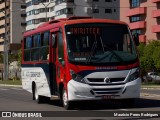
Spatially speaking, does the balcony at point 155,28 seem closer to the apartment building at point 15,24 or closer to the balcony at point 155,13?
the balcony at point 155,13

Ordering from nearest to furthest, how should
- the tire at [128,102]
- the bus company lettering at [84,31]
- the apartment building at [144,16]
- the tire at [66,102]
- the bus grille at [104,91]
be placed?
the bus grille at [104,91] < the tire at [66,102] < the bus company lettering at [84,31] < the tire at [128,102] < the apartment building at [144,16]

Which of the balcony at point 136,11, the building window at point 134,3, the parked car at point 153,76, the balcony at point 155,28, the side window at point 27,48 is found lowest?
the parked car at point 153,76

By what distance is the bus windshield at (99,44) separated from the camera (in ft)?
57.8

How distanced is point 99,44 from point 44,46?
11.5 feet

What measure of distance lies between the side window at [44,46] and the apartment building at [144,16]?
198 ft

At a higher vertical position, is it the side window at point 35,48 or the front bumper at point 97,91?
the side window at point 35,48

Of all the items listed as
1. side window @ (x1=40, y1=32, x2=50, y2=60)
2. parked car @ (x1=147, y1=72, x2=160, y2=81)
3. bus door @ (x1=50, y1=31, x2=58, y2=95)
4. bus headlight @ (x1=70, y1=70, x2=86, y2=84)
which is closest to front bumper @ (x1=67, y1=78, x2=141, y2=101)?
bus headlight @ (x1=70, y1=70, x2=86, y2=84)

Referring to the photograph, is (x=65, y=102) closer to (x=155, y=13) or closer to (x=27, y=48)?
(x=27, y=48)

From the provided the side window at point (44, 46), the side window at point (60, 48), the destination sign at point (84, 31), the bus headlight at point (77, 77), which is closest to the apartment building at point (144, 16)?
the side window at point (44, 46)

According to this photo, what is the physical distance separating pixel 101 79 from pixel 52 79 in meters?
3.00

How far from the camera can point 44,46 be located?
2077cm

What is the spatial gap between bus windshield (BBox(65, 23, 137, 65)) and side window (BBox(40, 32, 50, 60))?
2.30 m

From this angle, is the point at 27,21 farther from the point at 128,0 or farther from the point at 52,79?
the point at 52,79

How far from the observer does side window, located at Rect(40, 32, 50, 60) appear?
803 inches
